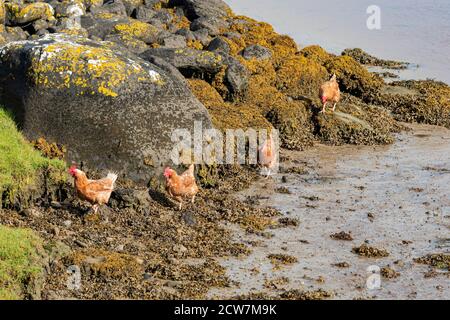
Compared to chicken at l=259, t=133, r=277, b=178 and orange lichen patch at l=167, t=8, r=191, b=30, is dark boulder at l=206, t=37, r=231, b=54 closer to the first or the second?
orange lichen patch at l=167, t=8, r=191, b=30

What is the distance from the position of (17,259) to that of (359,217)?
7.66m

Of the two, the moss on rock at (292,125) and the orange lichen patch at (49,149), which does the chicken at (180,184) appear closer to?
the orange lichen patch at (49,149)

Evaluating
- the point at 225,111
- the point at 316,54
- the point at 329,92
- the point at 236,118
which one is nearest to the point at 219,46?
the point at 316,54

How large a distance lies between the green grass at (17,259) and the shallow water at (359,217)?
3.06m

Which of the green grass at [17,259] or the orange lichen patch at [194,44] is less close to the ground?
the orange lichen patch at [194,44]

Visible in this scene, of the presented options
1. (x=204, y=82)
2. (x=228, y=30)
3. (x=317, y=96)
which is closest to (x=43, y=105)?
(x=204, y=82)

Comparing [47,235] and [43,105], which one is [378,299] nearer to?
[47,235]

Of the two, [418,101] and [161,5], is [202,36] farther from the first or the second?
[418,101]

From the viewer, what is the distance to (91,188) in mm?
15719

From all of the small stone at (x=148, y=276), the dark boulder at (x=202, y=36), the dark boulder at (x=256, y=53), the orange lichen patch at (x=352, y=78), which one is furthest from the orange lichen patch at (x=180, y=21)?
the small stone at (x=148, y=276)

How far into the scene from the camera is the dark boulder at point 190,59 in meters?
22.7

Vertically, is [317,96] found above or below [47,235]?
above
